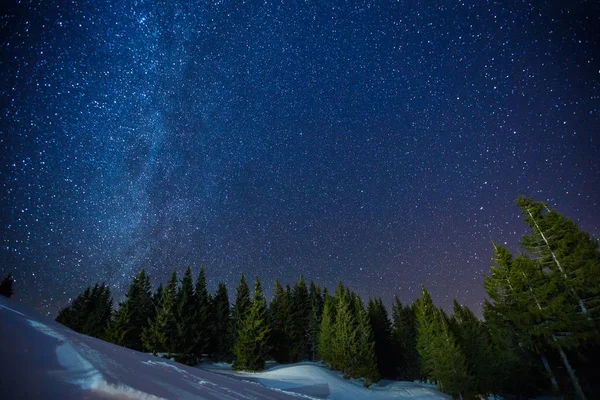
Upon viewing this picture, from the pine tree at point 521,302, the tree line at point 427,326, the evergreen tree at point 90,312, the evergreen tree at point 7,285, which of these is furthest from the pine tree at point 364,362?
the evergreen tree at point 7,285

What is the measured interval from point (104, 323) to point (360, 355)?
39.3 m

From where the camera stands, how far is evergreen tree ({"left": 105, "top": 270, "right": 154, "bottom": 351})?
108 feet

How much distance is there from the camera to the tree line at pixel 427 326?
781 inches

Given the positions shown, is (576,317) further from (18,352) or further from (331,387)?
(18,352)

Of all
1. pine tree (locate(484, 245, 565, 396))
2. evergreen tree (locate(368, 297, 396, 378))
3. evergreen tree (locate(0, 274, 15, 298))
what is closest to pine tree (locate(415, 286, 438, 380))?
pine tree (locate(484, 245, 565, 396))

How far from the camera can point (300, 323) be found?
46.2 meters

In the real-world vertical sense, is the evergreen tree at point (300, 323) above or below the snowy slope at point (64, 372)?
above

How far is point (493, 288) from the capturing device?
84.3 ft

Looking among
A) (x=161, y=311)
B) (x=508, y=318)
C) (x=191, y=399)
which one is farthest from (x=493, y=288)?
(x=161, y=311)

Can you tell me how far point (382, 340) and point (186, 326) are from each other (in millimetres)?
35498

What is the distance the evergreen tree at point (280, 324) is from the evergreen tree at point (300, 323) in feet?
3.20

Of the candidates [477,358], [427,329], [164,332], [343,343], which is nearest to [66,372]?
[164,332]

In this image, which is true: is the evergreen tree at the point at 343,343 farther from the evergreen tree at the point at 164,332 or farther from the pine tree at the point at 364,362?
the evergreen tree at the point at 164,332

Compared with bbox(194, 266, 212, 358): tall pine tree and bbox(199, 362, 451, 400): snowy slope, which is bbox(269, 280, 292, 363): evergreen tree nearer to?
bbox(194, 266, 212, 358): tall pine tree
